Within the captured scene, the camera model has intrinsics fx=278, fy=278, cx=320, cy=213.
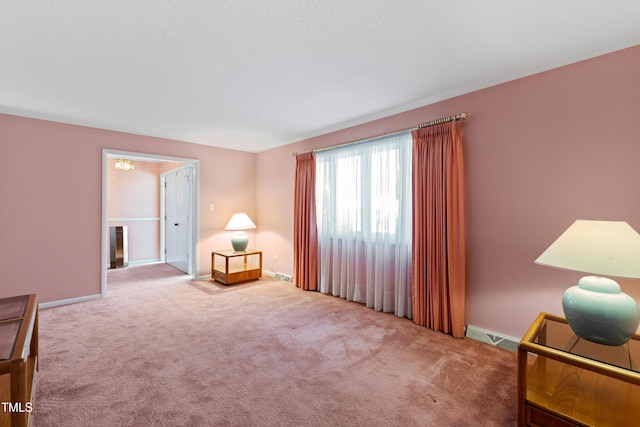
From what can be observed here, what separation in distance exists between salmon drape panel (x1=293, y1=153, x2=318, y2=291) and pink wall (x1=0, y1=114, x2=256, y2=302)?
2366mm

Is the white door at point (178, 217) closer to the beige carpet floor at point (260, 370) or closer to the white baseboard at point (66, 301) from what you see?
the white baseboard at point (66, 301)

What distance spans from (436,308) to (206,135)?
3877 millimetres

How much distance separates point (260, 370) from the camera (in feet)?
6.80

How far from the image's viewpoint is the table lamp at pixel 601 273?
1393mm

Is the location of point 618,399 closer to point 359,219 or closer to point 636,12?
point 636,12

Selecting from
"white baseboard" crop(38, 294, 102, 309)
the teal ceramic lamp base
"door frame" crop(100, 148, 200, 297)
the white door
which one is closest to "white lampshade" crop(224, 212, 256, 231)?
"door frame" crop(100, 148, 200, 297)

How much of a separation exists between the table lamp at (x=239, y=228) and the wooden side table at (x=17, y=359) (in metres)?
2.72

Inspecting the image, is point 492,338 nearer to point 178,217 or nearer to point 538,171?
point 538,171

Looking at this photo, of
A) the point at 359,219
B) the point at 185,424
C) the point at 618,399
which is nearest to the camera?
the point at 618,399

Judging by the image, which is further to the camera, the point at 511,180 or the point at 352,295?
the point at 352,295

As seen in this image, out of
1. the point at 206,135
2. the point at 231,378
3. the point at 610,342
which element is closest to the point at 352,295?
the point at 231,378

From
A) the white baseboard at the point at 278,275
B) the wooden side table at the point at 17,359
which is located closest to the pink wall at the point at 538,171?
the white baseboard at the point at 278,275

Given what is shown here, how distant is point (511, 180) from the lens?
7.80ft

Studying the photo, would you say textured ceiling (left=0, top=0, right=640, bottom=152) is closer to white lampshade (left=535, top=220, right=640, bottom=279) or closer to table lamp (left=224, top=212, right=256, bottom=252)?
white lampshade (left=535, top=220, right=640, bottom=279)
